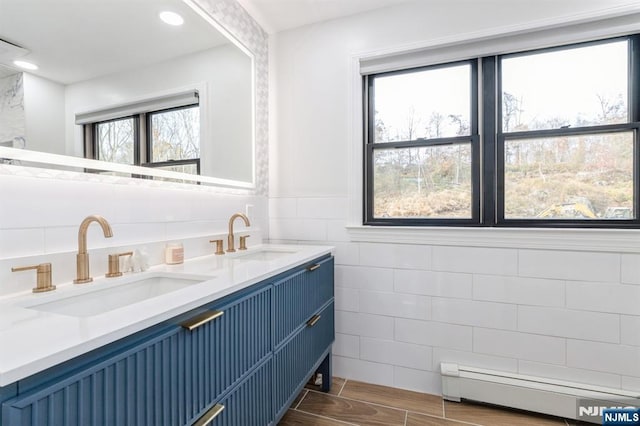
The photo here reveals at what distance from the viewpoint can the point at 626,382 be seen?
1665 millimetres

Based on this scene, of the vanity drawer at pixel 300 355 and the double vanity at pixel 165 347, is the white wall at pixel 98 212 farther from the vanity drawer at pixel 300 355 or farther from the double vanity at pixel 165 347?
the vanity drawer at pixel 300 355

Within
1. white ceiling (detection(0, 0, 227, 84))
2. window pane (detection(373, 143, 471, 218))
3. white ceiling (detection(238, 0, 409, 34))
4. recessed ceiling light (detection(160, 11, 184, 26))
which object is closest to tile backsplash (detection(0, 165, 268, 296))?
white ceiling (detection(0, 0, 227, 84))

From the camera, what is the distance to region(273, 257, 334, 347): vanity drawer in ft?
4.46

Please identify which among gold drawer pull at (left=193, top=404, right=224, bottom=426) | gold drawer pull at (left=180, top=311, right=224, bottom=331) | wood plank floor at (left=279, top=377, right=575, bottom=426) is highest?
gold drawer pull at (left=180, top=311, right=224, bottom=331)

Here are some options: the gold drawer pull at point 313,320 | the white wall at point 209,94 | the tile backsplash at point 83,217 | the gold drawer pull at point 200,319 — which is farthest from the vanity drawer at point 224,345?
the white wall at point 209,94

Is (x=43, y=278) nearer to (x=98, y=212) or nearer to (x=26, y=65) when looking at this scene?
(x=98, y=212)

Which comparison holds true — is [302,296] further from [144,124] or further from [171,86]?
[171,86]

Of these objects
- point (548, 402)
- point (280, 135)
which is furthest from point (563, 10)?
point (548, 402)

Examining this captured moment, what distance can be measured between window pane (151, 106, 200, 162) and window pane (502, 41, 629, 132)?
1.80 metres

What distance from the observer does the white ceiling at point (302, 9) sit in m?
2.03

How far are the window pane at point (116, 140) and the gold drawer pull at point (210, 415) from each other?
39.8 inches

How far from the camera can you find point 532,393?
5.66ft

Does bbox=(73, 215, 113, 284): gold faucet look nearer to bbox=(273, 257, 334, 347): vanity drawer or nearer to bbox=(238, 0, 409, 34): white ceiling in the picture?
bbox=(273, 257, 334, 347): vanity drawer

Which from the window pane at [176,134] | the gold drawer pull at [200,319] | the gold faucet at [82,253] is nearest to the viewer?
the gold drawer pull at [200,319]
